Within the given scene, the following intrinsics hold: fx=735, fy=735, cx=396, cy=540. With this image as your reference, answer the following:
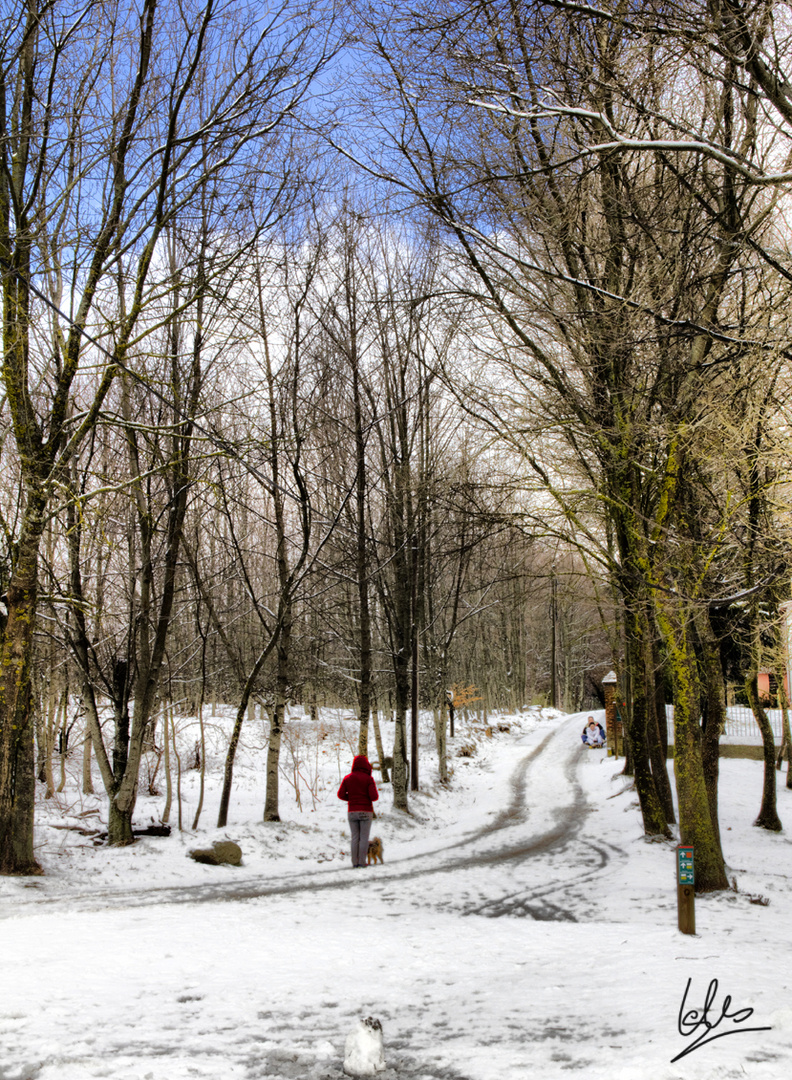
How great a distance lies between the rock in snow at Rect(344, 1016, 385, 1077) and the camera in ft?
12.7

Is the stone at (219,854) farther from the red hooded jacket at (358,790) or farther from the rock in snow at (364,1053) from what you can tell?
the rock in snow at (364,1053)

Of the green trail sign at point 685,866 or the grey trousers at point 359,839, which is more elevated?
the green trail sign at point 685,866

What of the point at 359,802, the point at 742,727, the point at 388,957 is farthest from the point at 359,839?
the point at 742,727

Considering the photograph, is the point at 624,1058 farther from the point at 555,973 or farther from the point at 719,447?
the point at 719,447

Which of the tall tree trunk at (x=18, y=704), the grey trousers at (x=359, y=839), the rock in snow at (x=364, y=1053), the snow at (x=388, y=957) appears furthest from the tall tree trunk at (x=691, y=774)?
the tall tree trunk at (x=18, y=704)

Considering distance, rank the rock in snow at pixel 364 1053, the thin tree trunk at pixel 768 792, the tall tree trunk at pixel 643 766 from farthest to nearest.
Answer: the thin tree trunk at pixel 768 792 → the tall tree trunk at pixel 643 766 → the rock in snow at pixel 364 1053

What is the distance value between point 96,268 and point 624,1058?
9586mm

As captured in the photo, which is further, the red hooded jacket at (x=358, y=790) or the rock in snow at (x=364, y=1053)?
the red hooded jacket at (x=358, y=790)

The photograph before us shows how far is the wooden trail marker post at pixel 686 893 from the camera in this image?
24.0ft

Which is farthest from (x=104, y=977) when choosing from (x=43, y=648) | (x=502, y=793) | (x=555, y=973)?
(x=502, y=793)

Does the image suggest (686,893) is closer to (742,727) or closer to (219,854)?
(219,854)
